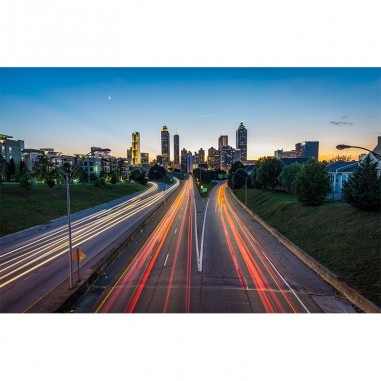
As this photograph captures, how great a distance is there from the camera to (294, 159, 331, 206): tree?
30000 millimetres

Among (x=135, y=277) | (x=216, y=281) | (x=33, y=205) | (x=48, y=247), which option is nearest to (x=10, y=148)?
(x=33, y=205)

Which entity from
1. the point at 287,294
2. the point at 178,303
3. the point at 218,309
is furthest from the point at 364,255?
the point at 178,303

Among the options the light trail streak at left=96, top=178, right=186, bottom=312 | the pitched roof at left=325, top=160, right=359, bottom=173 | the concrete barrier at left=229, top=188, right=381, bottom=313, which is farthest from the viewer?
the pitched roof at left=325, top=160, right=359, bottom=173

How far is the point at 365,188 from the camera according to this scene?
21.2 m

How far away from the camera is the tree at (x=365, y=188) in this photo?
20.6 meters

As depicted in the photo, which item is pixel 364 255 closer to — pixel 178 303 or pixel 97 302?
pixel 178 303

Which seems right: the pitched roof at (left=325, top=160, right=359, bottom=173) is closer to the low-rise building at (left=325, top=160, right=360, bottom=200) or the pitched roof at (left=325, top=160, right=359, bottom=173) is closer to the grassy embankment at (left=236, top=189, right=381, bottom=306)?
the low-rise building at (left=325, top=160, right=360, bottom=200)

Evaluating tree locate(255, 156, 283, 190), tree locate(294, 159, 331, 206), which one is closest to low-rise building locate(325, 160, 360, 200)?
tree locate(255, 156, 283, 190)

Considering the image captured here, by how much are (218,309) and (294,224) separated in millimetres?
19785

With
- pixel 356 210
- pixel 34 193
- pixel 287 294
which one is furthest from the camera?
pixel 34 193

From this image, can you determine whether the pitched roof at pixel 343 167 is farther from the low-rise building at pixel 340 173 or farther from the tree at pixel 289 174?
the tree at pixel 289 174

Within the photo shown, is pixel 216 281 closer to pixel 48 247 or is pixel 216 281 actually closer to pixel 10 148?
pixel 48 247

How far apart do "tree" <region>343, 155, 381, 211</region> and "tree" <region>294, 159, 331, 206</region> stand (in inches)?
292

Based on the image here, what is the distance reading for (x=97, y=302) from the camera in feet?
37.8
